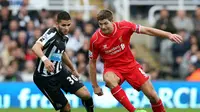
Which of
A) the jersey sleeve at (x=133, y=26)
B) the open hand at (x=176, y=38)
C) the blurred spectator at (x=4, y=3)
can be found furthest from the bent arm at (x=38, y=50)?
the blurred spectator at (x=4, y=3)

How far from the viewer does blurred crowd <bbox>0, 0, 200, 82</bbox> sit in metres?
21.8

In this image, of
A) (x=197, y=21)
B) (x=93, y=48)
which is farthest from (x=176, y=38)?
(x=197, y=21)

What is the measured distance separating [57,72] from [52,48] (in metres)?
0.48

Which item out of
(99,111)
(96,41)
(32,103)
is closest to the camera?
(96,41)

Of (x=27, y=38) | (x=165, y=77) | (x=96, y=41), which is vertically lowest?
(x=165, y=77)

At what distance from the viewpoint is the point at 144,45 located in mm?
25328

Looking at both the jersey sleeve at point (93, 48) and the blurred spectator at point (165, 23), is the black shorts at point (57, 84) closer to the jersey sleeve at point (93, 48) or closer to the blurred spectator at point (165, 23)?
the jersey sleeve at point (93, 48)

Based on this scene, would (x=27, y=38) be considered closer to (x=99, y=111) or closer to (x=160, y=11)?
→ (x=160, y=11)

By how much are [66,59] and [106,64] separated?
2.40ft

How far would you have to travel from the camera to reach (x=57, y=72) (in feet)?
44.9

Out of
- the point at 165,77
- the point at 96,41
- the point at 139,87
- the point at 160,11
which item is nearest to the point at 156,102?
the point at 139,87

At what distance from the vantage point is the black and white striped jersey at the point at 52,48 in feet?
43.9

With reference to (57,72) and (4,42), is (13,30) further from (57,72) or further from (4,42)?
(57,72)

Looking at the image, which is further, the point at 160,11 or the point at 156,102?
the point at 160,11
